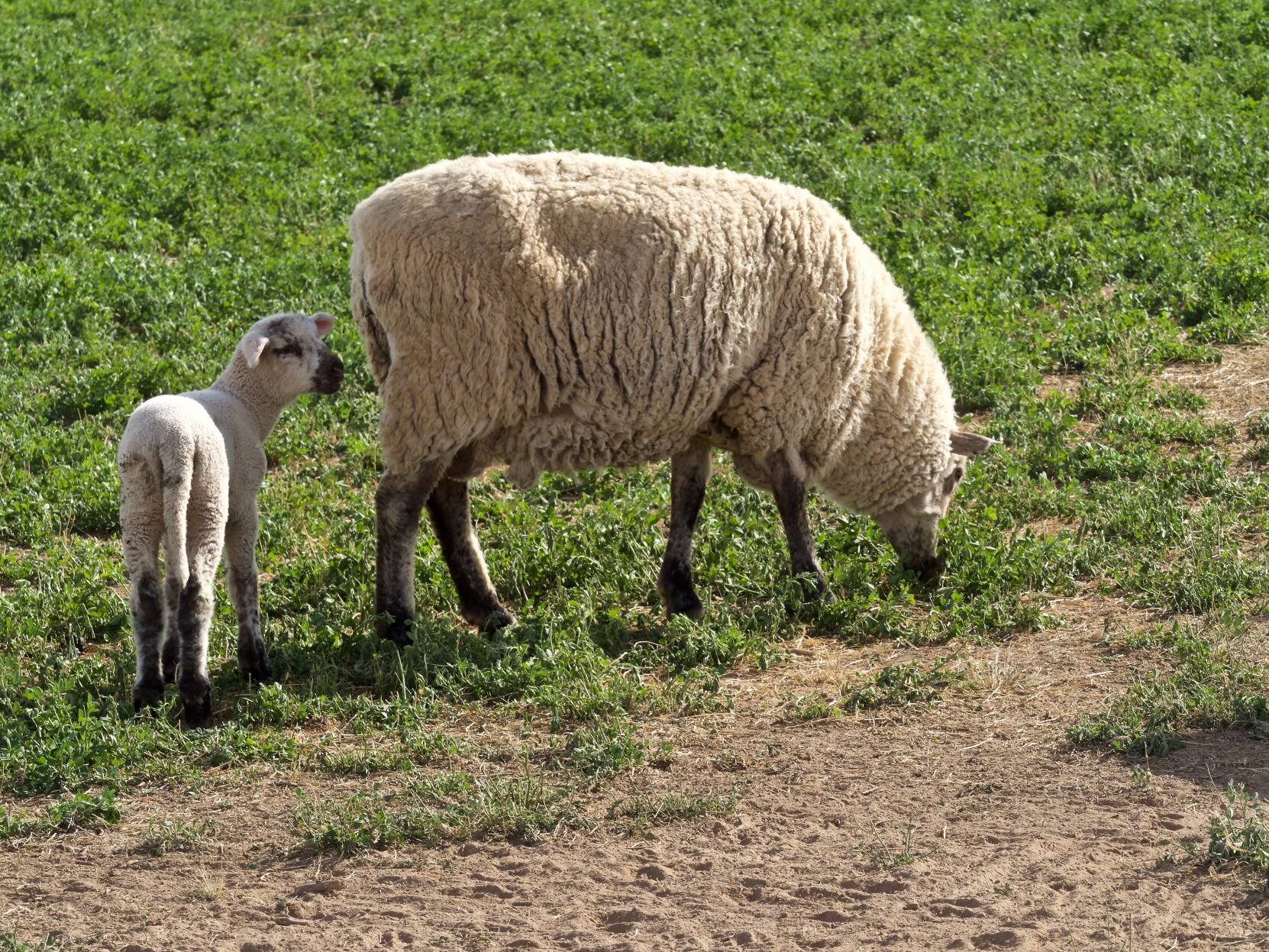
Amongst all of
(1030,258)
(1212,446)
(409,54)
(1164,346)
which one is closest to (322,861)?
(1212,446)

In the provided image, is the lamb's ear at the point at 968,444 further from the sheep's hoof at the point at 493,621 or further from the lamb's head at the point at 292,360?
the lamb's head at the point at 292,360

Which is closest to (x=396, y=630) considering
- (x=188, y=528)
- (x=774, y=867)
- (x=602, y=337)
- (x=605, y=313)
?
(x=188, y=528)

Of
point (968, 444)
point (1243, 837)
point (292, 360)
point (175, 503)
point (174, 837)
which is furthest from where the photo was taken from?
point (968, 444)

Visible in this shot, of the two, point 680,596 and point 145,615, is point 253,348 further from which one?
point 680,596

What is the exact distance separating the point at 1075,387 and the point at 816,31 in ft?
26.2

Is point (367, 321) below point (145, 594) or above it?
above

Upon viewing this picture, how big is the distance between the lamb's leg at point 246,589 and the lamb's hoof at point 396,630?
0.64m

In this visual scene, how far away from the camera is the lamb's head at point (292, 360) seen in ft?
24.5

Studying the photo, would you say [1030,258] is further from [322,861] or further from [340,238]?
[322,861]

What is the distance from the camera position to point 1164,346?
11219 mm

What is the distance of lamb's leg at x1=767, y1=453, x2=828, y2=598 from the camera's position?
8.16 metres

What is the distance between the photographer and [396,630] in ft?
25.5

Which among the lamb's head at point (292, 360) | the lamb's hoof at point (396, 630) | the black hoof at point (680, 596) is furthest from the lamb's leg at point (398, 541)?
the black hoof at point (680, 596)

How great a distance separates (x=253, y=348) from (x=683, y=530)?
2425mm
